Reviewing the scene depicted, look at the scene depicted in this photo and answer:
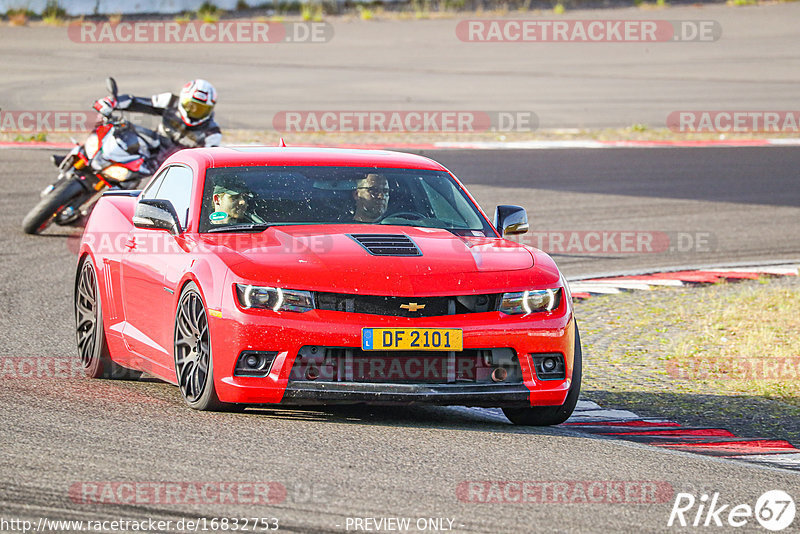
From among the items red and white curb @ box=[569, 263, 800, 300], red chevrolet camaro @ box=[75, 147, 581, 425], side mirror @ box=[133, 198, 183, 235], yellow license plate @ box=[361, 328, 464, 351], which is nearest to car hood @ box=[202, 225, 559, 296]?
red chevrolet camaro @ box=[75, 147, 581, 425]

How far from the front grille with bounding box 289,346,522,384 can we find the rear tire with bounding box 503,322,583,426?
64 centimetres

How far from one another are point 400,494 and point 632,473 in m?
1.16

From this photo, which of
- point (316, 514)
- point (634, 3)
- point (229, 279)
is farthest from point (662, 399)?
point (634, 3)

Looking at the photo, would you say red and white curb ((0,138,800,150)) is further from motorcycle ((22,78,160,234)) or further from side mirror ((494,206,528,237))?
side mirror ((494,206,528,237))

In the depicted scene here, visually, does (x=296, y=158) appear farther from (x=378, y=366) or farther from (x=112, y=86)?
(x=112, y=86)

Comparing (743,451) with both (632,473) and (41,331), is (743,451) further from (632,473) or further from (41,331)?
(41,331)

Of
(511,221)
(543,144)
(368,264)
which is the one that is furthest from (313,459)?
(543,144)

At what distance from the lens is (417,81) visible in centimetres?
3191

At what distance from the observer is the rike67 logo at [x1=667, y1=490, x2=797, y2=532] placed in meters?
5.15

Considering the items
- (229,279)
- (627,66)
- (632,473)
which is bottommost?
(627,66)

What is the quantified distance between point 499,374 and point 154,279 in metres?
2.02

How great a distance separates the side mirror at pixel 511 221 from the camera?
7848 millimetres

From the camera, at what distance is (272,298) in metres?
6.43

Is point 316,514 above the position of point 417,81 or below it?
above
